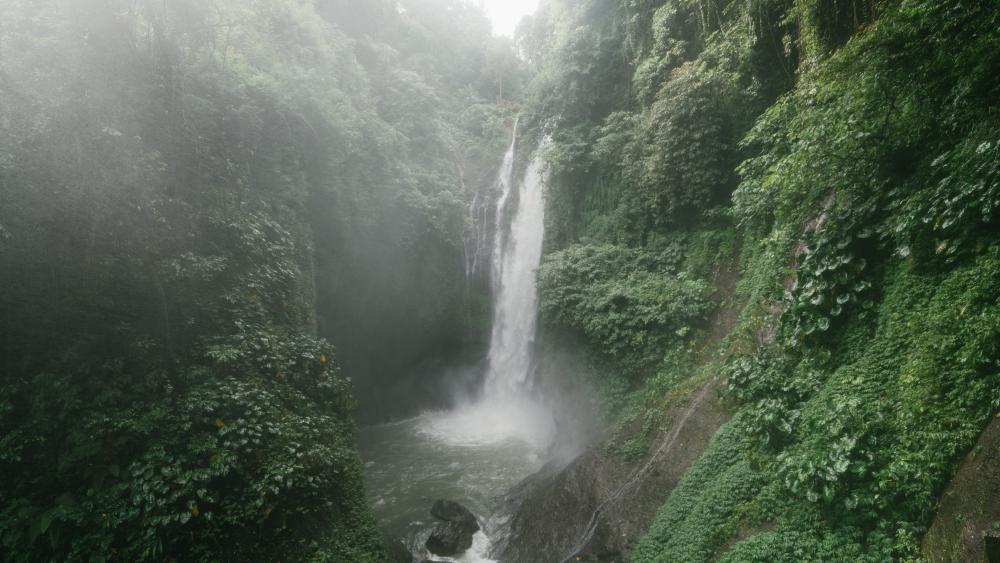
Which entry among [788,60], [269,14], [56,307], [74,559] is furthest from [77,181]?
[788,60]

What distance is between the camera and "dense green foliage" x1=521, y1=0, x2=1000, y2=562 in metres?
3.86

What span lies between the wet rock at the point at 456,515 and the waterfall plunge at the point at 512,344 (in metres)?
4.55

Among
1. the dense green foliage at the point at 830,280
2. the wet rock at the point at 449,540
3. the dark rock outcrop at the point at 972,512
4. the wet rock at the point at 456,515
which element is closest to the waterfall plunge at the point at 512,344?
the wet rock at the point at 456,515

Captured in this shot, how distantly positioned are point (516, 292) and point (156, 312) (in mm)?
10902

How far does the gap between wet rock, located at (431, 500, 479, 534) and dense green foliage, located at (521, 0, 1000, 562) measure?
3357 millimetres

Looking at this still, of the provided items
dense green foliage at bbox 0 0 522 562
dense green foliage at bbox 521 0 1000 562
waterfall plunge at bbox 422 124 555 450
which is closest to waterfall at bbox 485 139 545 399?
waterfall plunge at bbox 422 124 555 450

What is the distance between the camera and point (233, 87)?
10312 millimetres

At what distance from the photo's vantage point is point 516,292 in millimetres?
16141

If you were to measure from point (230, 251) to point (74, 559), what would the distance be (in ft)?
15.3

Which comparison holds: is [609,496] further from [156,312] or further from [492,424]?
[492,424]

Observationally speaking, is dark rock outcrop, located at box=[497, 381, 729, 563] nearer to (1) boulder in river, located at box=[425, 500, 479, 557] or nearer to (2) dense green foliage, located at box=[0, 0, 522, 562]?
(1) boulder in river, located at box=[425, 500, 479, 557]

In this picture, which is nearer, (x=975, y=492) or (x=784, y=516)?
(x=975, y=492)

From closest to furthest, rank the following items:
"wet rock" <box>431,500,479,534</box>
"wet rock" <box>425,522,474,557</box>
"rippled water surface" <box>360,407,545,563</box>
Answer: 1. "wet rock" <box>425,522,474,557</box>
2. "wet rock" <box>431,500,479,534</box>
3. "rippled water surface" <box>360,407,545,563</box>

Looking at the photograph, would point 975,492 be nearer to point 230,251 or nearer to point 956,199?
point 956,199
